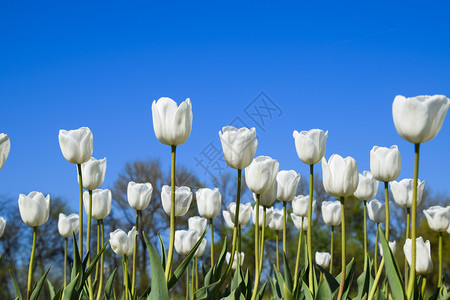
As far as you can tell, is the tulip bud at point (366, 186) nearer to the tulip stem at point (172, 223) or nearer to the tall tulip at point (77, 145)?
the tulip stem at point (172, 223)

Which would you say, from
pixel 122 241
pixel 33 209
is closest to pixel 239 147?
pixel 122 241

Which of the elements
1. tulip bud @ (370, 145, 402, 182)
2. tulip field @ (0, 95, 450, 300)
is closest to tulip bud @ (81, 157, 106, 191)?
tulip field @ (0, 95, 450, 300)

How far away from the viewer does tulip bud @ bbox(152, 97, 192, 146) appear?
2783 mm

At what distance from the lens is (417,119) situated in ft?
8.48

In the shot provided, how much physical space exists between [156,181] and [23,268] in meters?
5.86

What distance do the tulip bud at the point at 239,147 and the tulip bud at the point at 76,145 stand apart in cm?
106

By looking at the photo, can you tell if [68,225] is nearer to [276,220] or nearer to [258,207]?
[276,220]

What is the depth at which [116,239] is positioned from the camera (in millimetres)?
4141

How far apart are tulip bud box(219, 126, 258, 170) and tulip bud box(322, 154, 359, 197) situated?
0.63m

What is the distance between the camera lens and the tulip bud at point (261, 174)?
328 centimetres

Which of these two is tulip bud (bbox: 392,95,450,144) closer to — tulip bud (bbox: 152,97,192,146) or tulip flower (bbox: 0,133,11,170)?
tulip bud (bbox: 152,97,192,146)

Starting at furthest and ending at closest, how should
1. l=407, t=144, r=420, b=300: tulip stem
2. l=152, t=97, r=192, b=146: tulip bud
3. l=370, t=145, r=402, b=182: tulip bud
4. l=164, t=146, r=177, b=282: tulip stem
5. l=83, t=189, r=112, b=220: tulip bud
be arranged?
l=83, t=189, r=112, b=220: tulip bud
l=370, t=145, r=402, b=182: tulip bud
l=152, t=97, r=192, b=146: tulip bud
l=164, t=146, r=177, b=282: tulip stem
l=407, t=144, r=420, b=300: tulip stem

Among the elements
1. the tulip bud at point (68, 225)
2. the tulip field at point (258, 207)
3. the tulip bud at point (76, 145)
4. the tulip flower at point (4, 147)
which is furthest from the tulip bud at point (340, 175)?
the tulip bud at point (68, 225)

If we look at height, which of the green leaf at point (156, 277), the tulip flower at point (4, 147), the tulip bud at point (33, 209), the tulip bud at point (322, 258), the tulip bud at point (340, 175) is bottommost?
the tulip bud at point (322, 258)
